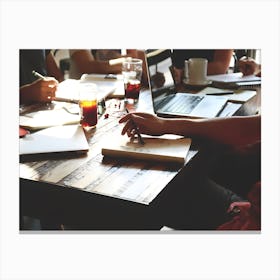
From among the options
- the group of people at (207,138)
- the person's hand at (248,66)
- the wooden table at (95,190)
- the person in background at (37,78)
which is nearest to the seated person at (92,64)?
the group of people at (207,138)

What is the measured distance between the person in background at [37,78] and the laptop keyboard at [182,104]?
0.47 metres

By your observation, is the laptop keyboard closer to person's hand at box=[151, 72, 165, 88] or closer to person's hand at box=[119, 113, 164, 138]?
person's hand at box=[151, 72, 165, 88]

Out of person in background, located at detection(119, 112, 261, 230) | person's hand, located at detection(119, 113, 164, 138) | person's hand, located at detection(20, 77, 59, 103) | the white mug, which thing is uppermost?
the white mug

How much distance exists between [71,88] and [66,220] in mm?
804

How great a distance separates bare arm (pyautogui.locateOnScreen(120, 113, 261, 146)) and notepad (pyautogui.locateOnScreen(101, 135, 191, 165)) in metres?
0.04

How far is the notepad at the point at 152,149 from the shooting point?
109cm

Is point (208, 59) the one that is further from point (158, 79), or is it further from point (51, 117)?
point (51, 117)

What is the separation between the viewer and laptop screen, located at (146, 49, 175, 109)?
157cm

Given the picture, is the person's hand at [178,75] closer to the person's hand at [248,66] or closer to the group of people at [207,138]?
the group of people at [207,138]

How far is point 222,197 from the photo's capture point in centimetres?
147

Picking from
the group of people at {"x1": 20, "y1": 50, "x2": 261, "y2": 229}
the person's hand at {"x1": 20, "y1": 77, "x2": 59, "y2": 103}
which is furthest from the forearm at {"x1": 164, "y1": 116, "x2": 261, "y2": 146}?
the person's hand at {"x1": 20, "y1": 77, "x2": 59, "y2": 103}

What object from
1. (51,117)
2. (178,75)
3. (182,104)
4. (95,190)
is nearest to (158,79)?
(182,104)
